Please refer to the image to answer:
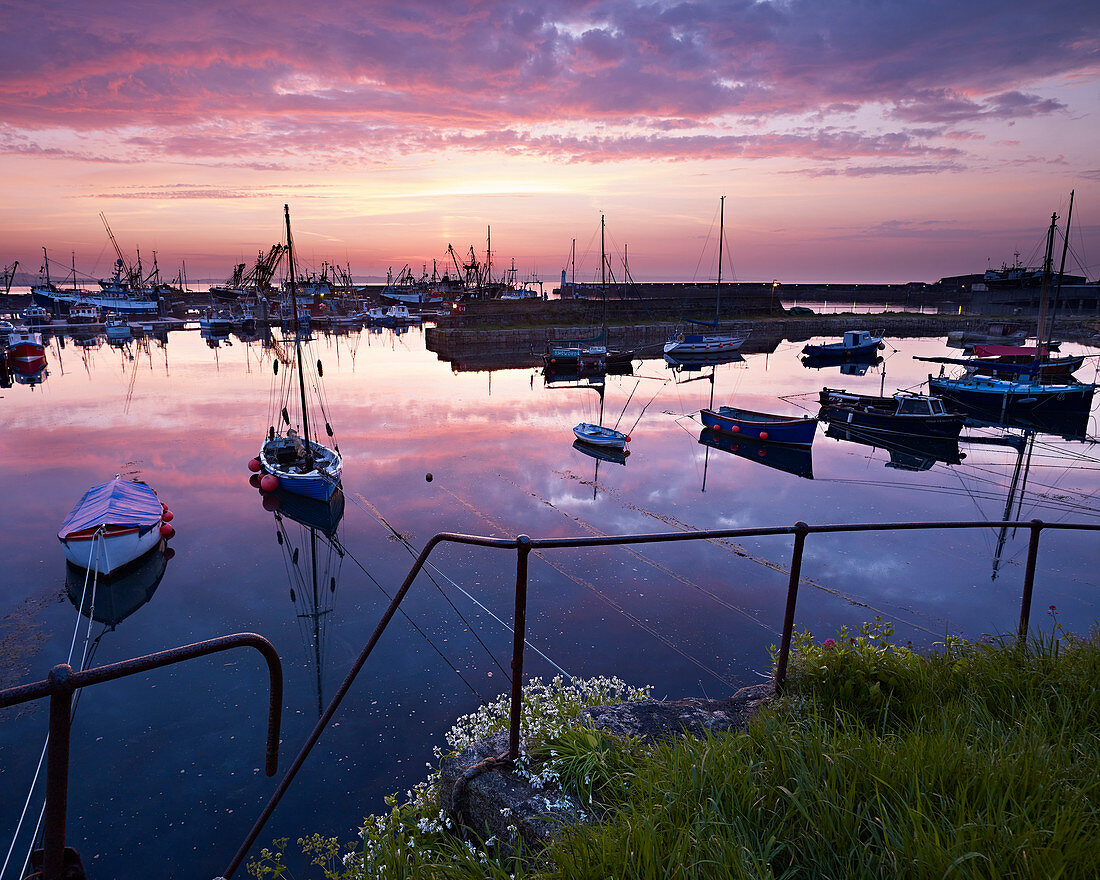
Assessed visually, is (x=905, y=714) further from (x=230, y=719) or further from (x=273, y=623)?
(x=273, y=623)

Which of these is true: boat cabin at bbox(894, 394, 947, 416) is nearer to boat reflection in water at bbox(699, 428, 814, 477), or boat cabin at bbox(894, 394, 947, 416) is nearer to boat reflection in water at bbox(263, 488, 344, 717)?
boat reflection in water at bbox(699, 428, 814, 477)

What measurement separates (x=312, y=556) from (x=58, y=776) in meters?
15.7

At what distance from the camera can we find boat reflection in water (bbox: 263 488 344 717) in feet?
41.1

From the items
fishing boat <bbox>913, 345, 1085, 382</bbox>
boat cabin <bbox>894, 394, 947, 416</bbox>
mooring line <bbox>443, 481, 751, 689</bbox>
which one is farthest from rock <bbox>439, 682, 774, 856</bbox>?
fishing boat <bbox>913, 345, 1085, 382</bbox>

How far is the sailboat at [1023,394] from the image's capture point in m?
33.8

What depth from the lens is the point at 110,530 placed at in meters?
14.4

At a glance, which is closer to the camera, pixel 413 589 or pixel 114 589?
pixel 413 589

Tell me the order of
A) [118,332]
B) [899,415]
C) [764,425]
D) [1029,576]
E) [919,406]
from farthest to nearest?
1. [118,332]
2. [919,406]
3. [899,415]
4. [764,425]
5. [1029,576]

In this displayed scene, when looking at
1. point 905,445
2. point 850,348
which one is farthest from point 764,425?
point 850,348

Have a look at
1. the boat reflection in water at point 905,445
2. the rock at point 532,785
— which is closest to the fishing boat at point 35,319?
the boat reflection in water at point 905,445

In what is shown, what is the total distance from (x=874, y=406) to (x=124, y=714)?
3347cm

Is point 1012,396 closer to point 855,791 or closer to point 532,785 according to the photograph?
point 855,791

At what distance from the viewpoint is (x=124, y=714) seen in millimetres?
9938

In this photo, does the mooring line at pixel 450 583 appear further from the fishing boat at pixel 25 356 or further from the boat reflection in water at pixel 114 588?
the fishing boat at pixel 25 356
